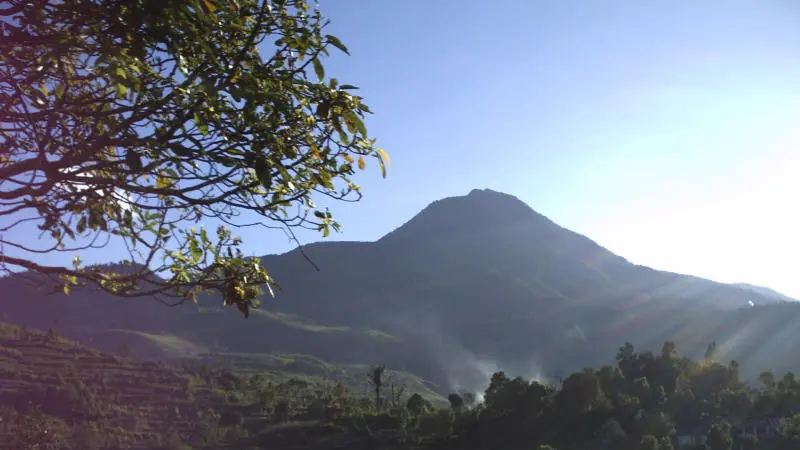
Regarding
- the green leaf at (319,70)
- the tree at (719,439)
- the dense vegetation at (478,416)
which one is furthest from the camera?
the dense vegetation at (478,416)

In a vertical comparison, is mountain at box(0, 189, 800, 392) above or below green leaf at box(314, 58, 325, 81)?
below

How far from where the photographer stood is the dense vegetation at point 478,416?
116 ft

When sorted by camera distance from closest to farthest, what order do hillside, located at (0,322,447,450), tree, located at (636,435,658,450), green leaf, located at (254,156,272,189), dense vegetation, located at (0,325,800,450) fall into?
green leaf, located at (254,156,272,189), tree, located at (636,435,658,450), dense vegetation, located at (0,325,800,450), hillside, located at (0,322,447,450)

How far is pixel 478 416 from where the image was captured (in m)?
42.2

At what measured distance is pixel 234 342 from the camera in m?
152

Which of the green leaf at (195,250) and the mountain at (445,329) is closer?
the green leaf at (195,250)

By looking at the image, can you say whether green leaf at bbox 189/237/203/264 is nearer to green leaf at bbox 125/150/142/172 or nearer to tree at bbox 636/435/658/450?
green leaf at bbox 125/150/142/172

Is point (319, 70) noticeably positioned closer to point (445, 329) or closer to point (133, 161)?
point (133, 161)

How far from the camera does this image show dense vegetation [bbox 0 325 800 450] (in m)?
35.3

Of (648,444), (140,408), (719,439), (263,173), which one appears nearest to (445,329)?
(140,408)

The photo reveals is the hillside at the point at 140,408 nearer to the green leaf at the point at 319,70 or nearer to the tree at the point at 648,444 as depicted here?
the tree at the point at 648,444

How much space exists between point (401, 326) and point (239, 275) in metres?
183

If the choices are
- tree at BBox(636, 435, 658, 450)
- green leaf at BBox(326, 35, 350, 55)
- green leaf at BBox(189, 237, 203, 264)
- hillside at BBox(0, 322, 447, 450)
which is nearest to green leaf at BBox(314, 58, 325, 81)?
green leaf at BBox(326, 35, 350, 55)

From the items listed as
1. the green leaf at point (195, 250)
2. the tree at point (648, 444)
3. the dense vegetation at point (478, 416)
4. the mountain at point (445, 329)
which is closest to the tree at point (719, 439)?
the dense vegetation at point (478, 416)
